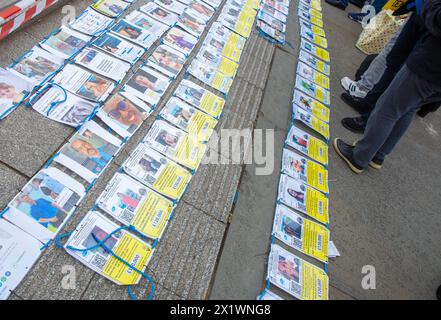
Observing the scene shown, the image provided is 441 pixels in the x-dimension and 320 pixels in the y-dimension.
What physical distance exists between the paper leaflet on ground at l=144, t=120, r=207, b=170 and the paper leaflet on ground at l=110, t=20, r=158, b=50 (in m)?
0.94

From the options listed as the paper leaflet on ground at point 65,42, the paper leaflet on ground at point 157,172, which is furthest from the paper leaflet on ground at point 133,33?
the paper leaflet on ground at point 157,172

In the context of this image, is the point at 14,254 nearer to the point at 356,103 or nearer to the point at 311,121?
the point at 311,121

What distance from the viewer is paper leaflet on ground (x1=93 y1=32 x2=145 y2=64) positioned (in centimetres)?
290

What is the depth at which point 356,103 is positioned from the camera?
370 centimetres

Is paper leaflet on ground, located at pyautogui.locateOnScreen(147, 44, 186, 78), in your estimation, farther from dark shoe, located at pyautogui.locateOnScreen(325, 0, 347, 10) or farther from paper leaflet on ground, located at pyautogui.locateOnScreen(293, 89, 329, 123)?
dark shoe, located at pyautogui.locateOnScreen(325, 0, 347, 10)

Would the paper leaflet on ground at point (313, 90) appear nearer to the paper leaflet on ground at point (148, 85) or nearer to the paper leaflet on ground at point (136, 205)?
the paper leaflet on ground at point (148, 85)

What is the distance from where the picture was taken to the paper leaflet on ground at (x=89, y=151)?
7.04 feet

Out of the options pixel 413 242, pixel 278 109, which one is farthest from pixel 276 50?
pixel 413 242

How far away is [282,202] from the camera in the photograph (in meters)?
2.54

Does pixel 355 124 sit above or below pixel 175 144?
above

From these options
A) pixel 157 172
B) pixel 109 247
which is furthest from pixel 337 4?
pixel 109 247

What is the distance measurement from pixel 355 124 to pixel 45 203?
2756 millimetres

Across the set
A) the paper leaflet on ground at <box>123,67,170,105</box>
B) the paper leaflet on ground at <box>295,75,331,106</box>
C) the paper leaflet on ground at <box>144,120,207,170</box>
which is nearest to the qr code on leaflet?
the paper leaflet on ground at <box>144,120,207,170</box>
